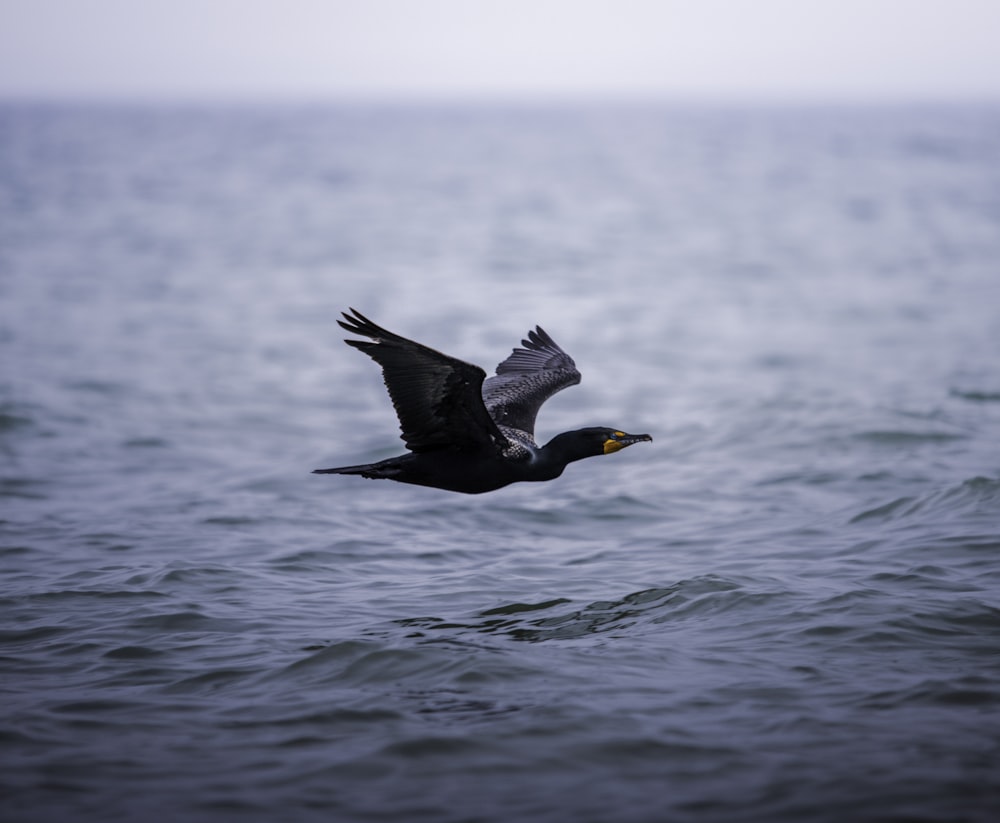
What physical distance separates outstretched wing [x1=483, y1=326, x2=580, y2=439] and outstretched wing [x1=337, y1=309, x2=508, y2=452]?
41.3 inches

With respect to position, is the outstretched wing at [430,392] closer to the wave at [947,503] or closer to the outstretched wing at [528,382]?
the outstretched wing at [528,382]

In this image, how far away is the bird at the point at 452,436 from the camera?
662 cm

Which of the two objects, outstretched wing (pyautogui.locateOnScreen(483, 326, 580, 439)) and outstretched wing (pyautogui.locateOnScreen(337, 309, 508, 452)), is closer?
outstretched wing (pyautogui.locateOnScreen(337, 309, 508, 452))

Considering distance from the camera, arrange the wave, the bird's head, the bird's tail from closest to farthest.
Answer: the bird's tail < the bird's head < the wave

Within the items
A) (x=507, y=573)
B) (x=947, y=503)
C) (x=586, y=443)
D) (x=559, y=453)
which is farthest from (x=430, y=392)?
(x=947, y=503)

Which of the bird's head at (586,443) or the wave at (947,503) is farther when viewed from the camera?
the wave at (947,503)

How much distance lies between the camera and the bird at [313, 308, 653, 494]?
6621mm

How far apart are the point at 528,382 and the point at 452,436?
1.93 metres

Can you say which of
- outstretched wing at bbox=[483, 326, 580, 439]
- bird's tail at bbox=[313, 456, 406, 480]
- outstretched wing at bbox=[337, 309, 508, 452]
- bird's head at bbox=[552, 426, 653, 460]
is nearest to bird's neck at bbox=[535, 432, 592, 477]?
bird's head at bbox=[552, 426, 653, 460]

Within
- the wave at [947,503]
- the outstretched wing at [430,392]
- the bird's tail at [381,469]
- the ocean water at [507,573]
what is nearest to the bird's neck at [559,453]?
the outstretched wing at [430,392]

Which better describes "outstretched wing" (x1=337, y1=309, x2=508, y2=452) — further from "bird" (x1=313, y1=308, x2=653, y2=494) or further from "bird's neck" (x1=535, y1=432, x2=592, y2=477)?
"bird's neck" (x1=535, y1=432, x2=592, y2=477)

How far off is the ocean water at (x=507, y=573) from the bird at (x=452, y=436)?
0.92m

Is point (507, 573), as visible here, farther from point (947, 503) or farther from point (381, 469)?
point (947, 503)

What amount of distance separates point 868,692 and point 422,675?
2.33 metres
